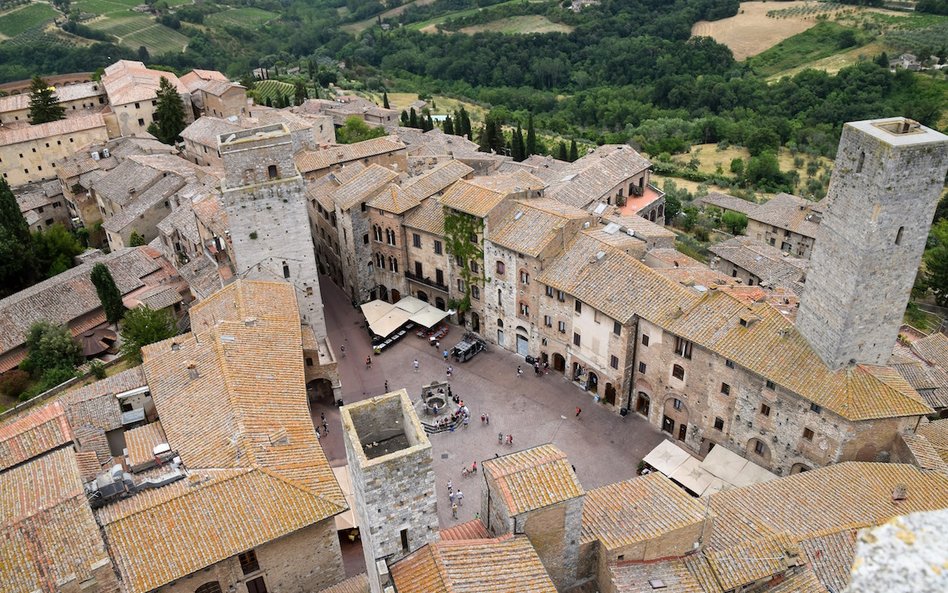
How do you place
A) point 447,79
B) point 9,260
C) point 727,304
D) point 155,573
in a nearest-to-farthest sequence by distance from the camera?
point 155,573
point 727,304
point 9,260
point 447,79

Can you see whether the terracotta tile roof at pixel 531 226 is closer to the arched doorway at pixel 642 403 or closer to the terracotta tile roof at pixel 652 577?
the arched doorway at pixel 642 403

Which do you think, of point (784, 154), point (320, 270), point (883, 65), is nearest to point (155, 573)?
point (320, 270)

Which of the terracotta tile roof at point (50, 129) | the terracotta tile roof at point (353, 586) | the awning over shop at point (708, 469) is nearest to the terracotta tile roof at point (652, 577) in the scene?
the awning over shop at point (708, 469)

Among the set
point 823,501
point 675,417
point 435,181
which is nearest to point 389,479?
point 823,501

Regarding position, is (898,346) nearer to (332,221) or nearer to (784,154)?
(332,221)

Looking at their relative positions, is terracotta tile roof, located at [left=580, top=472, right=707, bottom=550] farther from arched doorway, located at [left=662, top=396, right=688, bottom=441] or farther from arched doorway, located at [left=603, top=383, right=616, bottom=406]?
arched doorway, located at [left=603, top=383, right=616, bottom=406]

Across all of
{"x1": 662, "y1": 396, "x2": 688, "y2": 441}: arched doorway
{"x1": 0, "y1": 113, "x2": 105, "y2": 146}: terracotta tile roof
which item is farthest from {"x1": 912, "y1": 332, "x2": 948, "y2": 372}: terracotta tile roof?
{"x1": 0, "y1": 113, "x2": 105, "y2": 146}: terracotta tile roof

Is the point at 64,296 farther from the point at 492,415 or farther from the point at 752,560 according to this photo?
the point at 752,560
